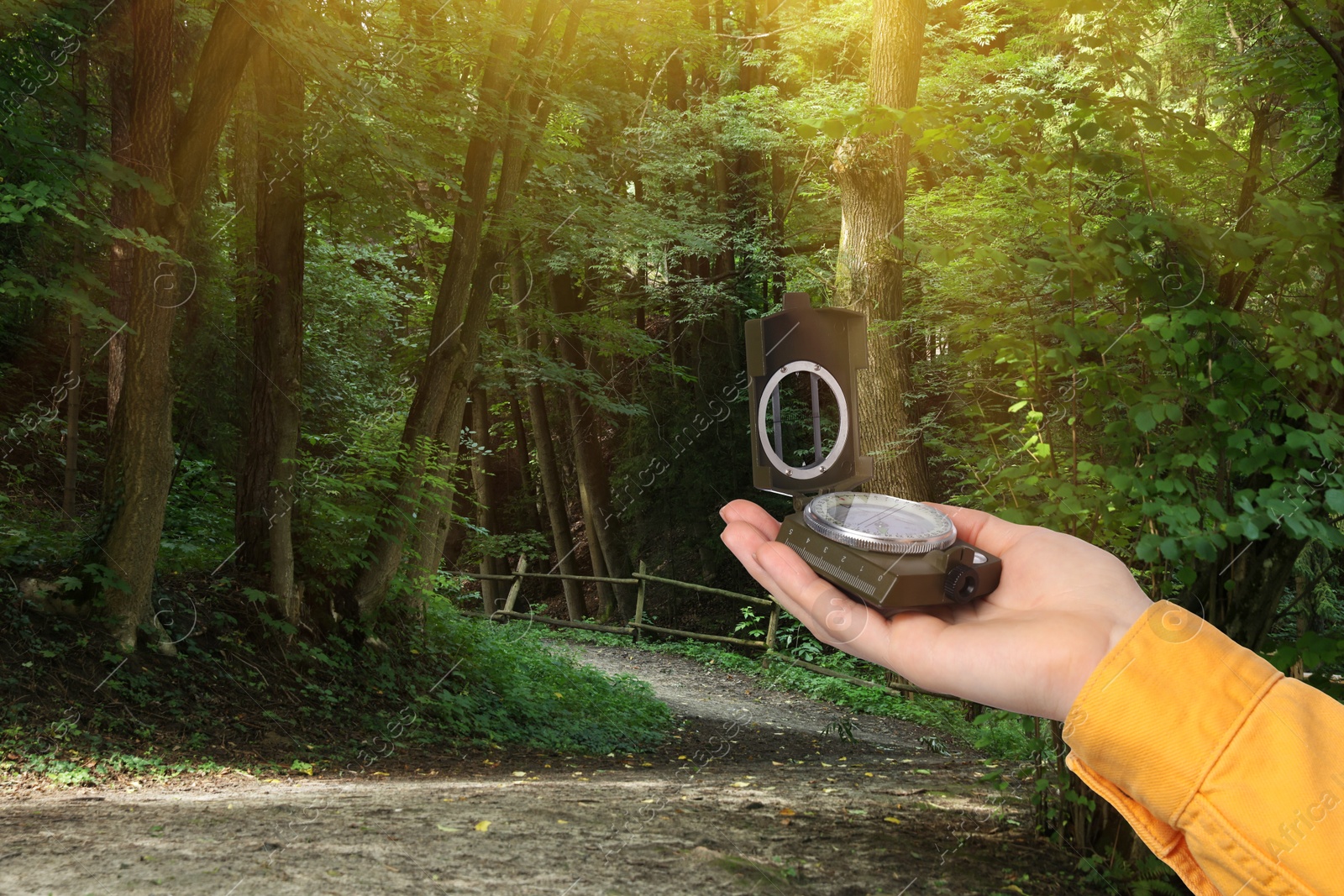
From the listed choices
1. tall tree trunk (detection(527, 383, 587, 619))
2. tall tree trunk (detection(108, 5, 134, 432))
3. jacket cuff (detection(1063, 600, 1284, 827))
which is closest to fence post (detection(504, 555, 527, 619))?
tall tree trunk (detection(527, 383, 587, 619))

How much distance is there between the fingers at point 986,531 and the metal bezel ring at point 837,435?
0.21m

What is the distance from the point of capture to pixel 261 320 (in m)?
7.62

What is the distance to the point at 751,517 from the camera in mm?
1931

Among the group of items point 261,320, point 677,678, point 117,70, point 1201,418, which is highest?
point 117,70

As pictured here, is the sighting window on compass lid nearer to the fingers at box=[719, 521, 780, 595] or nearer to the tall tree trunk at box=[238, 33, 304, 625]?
the fingers at box=[719, 521, 780, 595]

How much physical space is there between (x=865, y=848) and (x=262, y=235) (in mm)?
6392

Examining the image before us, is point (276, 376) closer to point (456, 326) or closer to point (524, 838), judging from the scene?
point (456, 326)

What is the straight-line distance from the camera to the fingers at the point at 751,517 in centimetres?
192

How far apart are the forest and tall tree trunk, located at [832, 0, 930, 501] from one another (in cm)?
4

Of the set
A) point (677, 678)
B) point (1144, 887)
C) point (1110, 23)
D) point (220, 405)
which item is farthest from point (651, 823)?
point (220, 405)

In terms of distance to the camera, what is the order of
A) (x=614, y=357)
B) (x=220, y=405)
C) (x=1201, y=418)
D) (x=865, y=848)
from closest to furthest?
(x=1201, y=418)
(x=865, y=848)
(x=220, y=405)
(x=614, y=357)

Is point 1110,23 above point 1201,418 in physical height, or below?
above

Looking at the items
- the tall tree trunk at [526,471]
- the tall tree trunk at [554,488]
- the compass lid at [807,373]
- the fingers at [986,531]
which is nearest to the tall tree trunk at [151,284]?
the compass lid at [807,373]

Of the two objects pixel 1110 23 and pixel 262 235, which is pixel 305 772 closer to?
pixel 262 235
